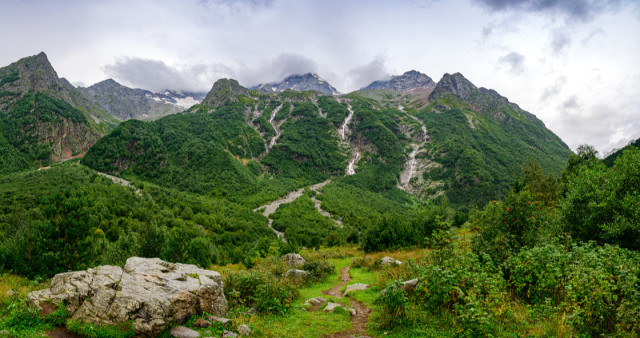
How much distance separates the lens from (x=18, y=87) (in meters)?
200

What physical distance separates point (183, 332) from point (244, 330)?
1.93 metres

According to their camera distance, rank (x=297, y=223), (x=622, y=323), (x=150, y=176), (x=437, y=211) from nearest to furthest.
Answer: (x=622, y=323) → (x=437, y=211) → (x=297, y=223) → (x=150, y=176)

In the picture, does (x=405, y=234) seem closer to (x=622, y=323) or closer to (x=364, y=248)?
(x=364, y=248)

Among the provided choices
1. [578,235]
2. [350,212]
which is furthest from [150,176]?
[578,235]

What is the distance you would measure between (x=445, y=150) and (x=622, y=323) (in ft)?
685

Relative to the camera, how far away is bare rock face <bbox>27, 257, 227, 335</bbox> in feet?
27.7

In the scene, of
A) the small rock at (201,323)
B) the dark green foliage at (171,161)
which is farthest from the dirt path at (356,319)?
the dark green foliage at (171,161)

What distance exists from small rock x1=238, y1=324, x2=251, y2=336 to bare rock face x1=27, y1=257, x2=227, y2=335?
179cm

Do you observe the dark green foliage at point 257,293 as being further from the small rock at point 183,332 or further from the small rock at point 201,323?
the small rock at point 183,332

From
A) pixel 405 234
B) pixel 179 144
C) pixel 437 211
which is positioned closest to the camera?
pixel 405 234

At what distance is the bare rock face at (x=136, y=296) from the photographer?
8438 millimetres

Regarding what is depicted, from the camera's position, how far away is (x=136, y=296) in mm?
8805

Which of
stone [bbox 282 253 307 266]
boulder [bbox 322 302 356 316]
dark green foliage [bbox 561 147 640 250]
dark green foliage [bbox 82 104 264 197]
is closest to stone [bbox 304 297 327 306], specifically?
boulder [bbox 322 302 356 316]

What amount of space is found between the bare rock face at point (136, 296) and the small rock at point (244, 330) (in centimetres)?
179
